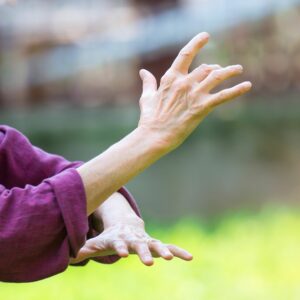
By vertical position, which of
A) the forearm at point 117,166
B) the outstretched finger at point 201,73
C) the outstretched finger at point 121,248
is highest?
the outstretched finger at point 201,73

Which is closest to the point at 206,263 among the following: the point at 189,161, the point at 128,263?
the point at 128,263

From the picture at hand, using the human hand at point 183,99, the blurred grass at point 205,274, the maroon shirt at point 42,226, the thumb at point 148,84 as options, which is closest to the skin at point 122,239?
the maroon shirt at point 42,226

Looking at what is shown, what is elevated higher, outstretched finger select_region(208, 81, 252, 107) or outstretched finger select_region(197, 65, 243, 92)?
outstretched finger select_region(197, 65, 243, 92)

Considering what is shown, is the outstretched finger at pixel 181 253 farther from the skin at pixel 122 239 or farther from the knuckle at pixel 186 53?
the knuckle at pixel 186 53

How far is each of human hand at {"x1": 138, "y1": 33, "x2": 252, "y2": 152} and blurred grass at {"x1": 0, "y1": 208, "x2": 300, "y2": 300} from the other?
2220 mm

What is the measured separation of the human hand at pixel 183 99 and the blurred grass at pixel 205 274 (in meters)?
2.22

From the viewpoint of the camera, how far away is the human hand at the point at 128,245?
8.56 feet

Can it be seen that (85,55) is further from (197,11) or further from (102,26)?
(197,11)

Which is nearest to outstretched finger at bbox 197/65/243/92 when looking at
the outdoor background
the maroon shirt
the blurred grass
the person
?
the person

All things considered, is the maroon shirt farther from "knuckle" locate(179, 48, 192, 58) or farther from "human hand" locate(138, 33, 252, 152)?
"knuckle" locate(179, 48, 192, 58)

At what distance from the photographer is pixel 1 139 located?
2.93 m

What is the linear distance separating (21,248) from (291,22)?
6.54 m

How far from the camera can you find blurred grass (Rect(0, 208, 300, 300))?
15.8 ft

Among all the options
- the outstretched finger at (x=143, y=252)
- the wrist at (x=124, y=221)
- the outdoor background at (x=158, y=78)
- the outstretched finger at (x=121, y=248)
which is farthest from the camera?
the outdoor background at (x=158, y=78)
